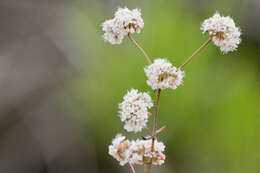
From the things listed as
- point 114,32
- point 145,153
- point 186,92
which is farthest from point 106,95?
point 145,153

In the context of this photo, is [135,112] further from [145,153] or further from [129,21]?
[129,21]

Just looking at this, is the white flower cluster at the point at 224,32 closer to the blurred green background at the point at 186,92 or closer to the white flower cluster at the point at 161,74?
the white flower cluster at the point at 161,74

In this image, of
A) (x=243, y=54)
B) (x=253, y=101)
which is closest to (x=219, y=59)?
(x=243, y=54)

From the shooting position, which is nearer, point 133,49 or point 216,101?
point 216,101

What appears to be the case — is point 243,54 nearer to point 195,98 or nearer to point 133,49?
point 195,98

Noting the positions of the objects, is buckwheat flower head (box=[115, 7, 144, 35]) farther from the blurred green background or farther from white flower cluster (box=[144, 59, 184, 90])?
the blurred green background
